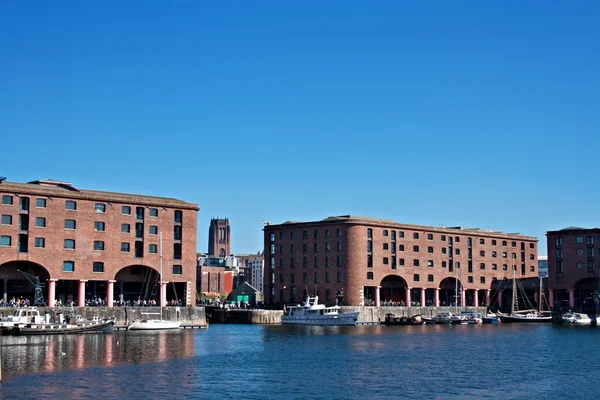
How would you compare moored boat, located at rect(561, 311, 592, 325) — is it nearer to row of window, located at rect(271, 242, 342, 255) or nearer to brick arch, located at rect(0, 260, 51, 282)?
row of window, located at rect(271, 242, 342, 255)

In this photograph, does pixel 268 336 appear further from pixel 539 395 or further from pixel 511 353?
pixel 539 395

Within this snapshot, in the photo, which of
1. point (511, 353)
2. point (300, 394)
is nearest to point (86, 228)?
point (511, 353)

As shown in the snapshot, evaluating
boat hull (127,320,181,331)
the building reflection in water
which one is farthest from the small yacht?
the building reflection in water

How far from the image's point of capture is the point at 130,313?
11369 cm

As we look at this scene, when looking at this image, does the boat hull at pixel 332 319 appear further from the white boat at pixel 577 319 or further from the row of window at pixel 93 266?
the white boat at pixel 577 319

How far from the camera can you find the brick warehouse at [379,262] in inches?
6073

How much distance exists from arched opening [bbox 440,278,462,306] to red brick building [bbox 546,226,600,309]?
62.3 ft

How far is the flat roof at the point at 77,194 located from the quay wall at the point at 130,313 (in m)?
15.8

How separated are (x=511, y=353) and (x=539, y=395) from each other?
3002cm

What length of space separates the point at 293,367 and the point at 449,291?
117023 millimetres

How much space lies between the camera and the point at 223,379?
191 feet

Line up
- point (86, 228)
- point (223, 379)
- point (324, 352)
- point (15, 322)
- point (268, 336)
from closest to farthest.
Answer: point (223, 379), point (324, 352), point (15, 322), point (268, 336), point (86, 228)

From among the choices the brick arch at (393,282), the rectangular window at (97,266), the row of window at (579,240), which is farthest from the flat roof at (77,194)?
the row of window at (579,240)

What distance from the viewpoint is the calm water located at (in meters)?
52.0
